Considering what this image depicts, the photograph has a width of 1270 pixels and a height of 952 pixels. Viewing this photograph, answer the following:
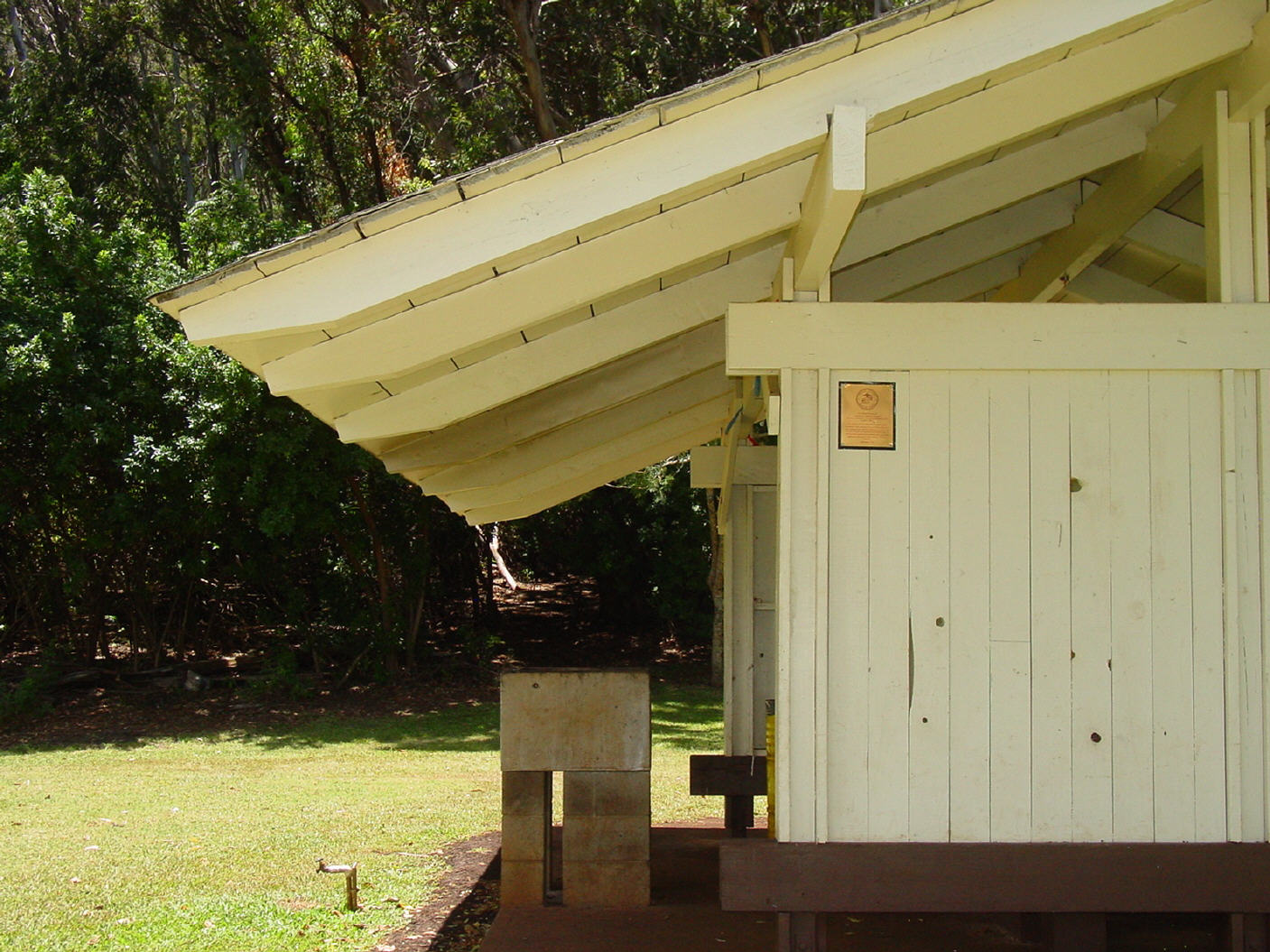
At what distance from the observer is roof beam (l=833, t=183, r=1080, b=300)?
552 cm

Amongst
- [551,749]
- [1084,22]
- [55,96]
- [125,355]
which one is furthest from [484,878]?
[55,96]

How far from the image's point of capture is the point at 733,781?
6.46 metres

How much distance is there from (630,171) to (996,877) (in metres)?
2.33

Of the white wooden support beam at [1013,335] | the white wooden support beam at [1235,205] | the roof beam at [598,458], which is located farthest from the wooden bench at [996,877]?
the roof beam at [598,458]

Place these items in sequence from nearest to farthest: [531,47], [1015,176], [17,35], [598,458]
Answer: [1015,176]
[598,458]
[531,47]
[17,35]

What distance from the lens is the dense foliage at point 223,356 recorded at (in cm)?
1542

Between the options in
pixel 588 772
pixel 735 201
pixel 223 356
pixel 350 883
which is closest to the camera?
pixel 735 201

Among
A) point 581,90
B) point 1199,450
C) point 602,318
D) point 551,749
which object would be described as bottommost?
point 551,749

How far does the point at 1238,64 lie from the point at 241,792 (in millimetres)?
9840

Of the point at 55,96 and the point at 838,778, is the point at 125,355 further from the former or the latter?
the point at 838,778

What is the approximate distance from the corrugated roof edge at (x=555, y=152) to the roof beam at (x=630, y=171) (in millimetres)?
12

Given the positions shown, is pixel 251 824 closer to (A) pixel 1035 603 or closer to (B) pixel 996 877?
(B) pixel 996 877

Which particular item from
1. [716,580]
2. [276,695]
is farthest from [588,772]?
[716,580]

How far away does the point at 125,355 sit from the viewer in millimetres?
15750
